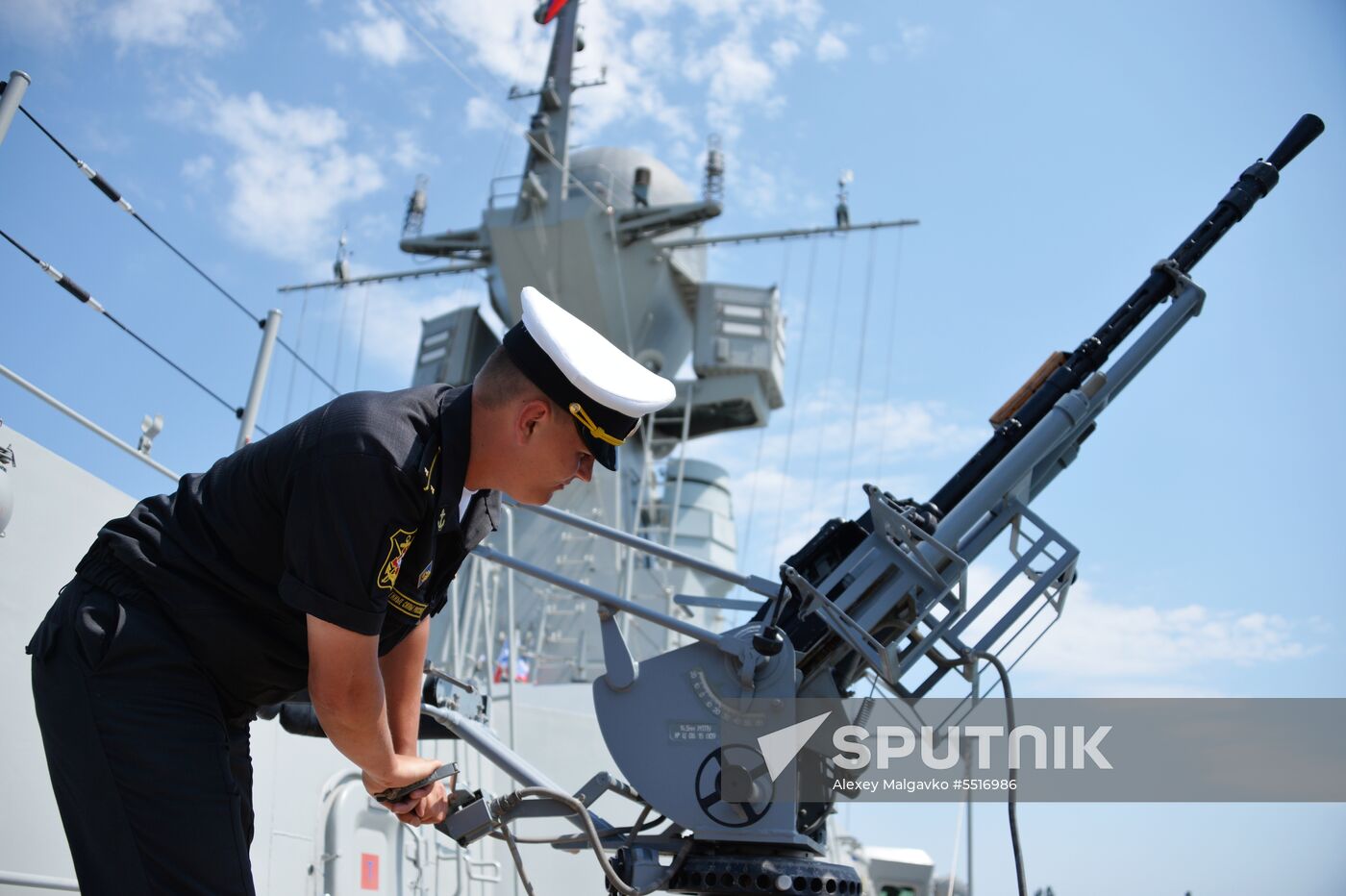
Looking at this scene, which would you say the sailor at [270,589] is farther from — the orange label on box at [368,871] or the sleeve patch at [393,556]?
the orange label on box at [368,871]

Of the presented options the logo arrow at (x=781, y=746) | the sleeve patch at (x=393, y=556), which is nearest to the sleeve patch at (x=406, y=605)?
the sleeve patch at (x=393, y=556)

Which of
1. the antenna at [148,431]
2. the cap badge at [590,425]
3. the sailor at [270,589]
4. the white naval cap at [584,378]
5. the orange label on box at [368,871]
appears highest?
the antenna at [148,431]

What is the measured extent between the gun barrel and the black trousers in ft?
12.1

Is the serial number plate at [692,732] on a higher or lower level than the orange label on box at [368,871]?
higher

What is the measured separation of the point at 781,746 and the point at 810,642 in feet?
1.96

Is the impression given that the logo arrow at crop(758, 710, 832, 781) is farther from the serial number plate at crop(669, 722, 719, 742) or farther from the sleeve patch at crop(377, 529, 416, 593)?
the sleeve patch at crop(377, 529, 416, 593)

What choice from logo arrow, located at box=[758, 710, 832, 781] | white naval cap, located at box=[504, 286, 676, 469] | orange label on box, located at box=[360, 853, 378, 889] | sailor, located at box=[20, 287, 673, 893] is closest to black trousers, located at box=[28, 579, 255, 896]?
sailor, located at box=[20, 287, 673, 893]

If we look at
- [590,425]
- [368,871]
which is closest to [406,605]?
[590,425]

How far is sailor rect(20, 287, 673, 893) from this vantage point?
1.42 metres

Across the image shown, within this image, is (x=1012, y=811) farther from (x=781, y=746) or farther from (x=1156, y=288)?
(x=1156, y=288)

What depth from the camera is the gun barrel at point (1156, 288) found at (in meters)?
4.69

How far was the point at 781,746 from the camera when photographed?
324 centimetres

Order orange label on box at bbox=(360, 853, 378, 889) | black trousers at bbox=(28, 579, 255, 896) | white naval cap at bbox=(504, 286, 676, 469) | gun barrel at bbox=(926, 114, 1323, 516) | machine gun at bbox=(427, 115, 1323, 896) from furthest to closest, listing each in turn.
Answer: orange label on box at bbox=(360, 853, 378, 889), gun barrel at bbox=(926, 114, 1323, 516), machine gun at bbox=(427, 115, 1323, 896), white naval cap at bbox=(504, 286, 676, 469), black trousers at bbox=(28, 579, 255, 896)

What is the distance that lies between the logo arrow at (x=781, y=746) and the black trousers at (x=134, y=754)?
6.20 feet
